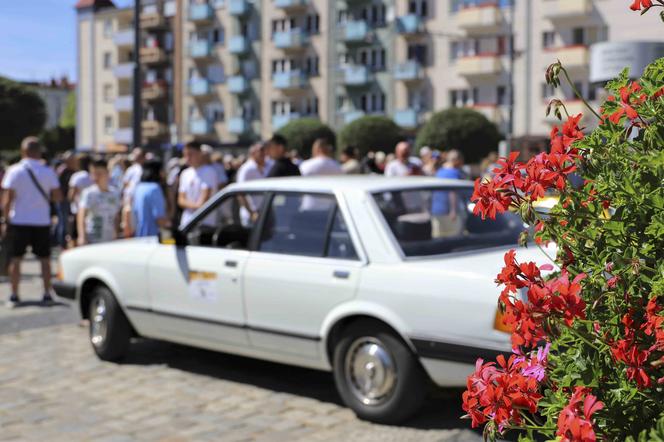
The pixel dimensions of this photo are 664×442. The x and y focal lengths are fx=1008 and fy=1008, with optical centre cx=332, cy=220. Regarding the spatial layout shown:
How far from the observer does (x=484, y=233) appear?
22.7ft

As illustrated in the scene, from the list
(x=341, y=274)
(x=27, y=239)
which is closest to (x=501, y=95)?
(x=27, y=239)

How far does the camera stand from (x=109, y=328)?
8.12 metres

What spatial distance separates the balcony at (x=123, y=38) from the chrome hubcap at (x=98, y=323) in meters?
71.9

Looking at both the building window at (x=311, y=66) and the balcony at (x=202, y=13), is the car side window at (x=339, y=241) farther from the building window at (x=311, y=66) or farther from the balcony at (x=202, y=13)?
the balcony at (x=202, y=13)

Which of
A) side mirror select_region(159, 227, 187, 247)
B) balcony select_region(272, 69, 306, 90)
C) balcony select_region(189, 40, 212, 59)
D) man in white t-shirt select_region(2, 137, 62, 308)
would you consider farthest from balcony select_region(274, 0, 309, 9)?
side mirror select_region(159, 227, 187, 247)

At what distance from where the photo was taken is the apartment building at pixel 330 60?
2068 inches

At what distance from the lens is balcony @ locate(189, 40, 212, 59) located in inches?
2758

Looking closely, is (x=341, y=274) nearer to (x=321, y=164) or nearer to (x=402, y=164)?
(x=321, y=164)

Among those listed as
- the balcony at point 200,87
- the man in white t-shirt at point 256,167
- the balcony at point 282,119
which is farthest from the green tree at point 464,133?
the man in white t-shirt at point 256,167

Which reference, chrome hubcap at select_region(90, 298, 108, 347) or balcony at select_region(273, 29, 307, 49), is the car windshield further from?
balcony at select_region(273, 29, 307, 49)

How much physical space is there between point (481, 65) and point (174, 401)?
4940 centimetres

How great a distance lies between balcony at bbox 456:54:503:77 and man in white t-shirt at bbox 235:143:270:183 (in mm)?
43541

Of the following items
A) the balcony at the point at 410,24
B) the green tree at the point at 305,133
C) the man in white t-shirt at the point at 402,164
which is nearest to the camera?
the man in white t-shirt at the point at 402,164

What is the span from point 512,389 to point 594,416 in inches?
12.2
